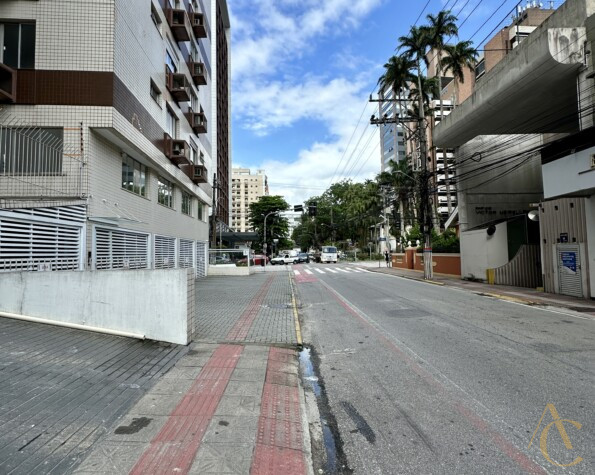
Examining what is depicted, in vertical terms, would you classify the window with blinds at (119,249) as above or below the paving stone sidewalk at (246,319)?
above

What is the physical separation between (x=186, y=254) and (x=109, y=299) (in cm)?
1858

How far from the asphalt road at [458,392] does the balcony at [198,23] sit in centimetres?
2336

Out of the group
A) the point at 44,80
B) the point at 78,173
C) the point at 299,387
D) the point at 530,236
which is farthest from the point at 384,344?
the point at 530,236

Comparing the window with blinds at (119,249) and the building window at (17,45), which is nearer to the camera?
the building window at (17,45)

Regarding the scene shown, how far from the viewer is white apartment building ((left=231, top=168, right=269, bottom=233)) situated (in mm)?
150250

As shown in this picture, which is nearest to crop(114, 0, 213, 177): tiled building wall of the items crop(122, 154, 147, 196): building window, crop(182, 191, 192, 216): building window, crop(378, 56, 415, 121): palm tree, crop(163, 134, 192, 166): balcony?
crop(163, 134, 192, 166): balcony

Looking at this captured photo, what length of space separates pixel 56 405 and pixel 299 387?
2.75m

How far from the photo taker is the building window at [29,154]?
11047 mm

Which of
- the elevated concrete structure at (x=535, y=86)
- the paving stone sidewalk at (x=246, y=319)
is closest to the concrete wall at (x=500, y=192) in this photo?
the elevated concrete structure at (x=535, y=86)

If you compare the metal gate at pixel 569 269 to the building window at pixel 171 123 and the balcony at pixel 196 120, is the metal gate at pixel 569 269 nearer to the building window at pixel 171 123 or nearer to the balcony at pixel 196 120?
the building window at pixel 171 123

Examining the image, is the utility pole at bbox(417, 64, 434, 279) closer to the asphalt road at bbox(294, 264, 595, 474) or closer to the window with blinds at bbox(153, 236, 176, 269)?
the asphalt road at bbox(294, 264, 595, 474)

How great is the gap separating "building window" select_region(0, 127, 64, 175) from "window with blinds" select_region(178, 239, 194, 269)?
11908 mm

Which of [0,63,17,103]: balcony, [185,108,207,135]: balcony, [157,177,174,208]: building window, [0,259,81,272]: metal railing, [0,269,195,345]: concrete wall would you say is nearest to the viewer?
[0,269,195,345]: concrete wall

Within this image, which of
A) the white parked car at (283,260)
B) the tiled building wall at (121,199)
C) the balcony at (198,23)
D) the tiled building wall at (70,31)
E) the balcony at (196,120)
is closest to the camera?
the tiled building wall at (70,31)
